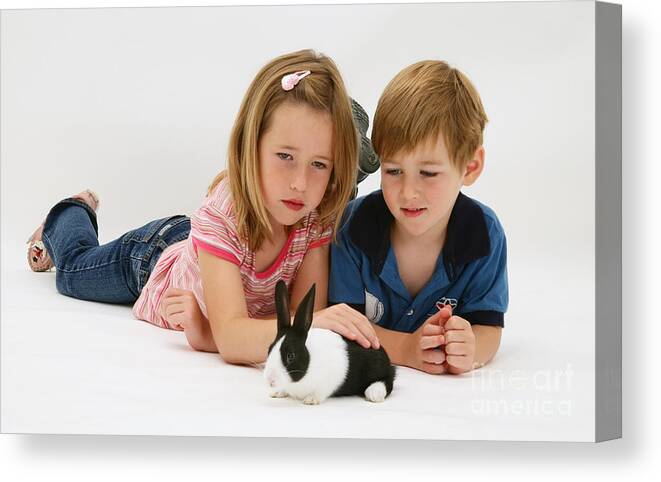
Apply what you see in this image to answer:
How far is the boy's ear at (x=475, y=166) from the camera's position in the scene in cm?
141

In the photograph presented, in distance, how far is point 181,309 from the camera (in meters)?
1.55

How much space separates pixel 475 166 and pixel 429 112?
4.5 inches

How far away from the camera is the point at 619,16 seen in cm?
144

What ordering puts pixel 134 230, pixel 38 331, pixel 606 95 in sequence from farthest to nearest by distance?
1. pixel 134 230
2. pixel 38 331
3. pixel 606 95

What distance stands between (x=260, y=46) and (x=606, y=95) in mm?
561

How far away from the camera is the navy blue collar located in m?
1.47

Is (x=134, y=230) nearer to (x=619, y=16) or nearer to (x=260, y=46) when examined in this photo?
(x=260, y=46)

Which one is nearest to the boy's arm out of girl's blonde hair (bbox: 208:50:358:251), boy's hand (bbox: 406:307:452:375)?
boy's hand (bbox: 406:307:452:375)

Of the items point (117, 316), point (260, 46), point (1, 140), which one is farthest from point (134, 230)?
point (260, 46)

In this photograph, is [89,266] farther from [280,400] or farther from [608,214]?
[608,214]

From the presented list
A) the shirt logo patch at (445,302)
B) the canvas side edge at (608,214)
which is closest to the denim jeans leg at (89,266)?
the shirt logo patch at (445,302)

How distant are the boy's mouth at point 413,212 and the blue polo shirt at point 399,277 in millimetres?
44

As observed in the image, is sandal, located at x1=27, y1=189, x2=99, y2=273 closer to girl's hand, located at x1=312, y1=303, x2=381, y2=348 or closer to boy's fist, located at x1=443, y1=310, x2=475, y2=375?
girl's hand, located at x1=312, y1=303, x2=381, y2=348

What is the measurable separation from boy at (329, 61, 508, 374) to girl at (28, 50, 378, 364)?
6cm
